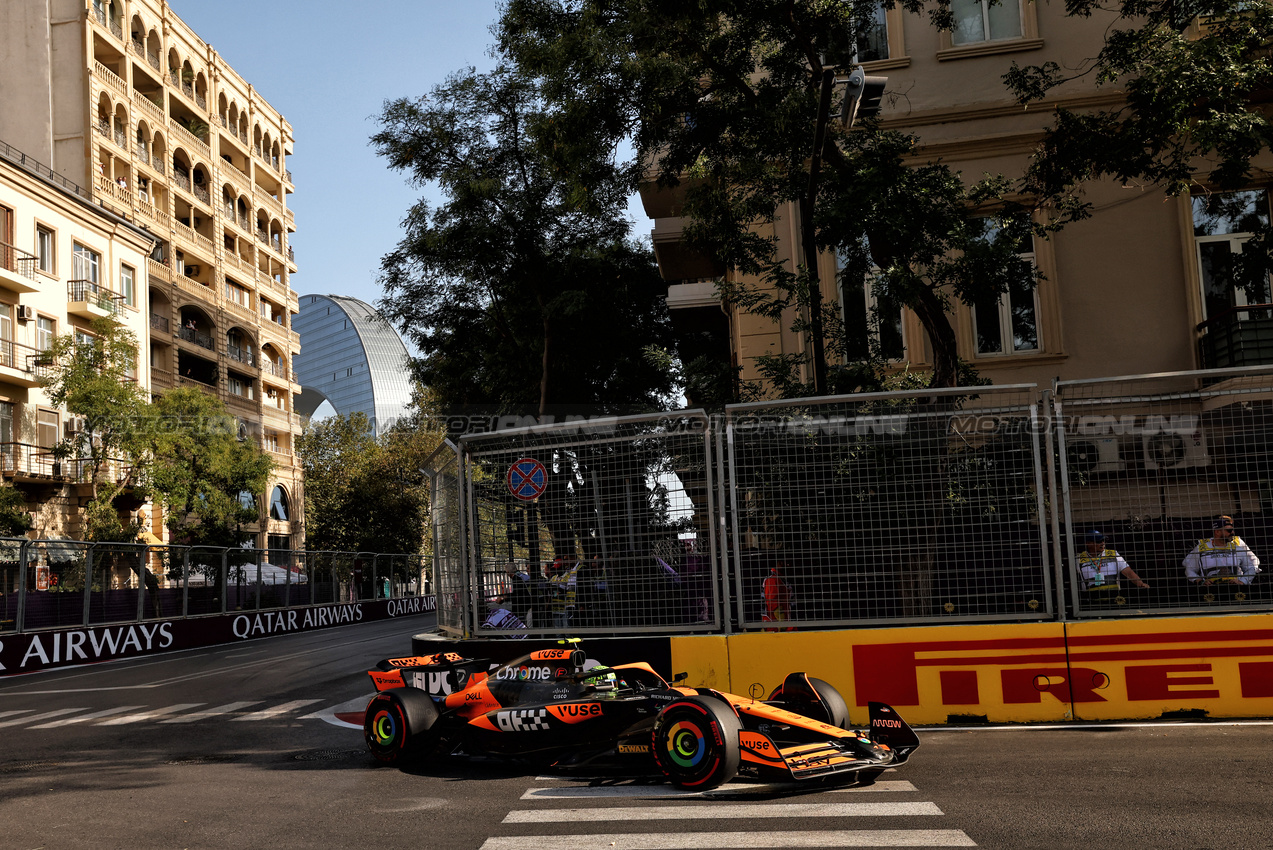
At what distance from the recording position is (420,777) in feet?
24.6

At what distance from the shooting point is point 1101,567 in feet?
28.5

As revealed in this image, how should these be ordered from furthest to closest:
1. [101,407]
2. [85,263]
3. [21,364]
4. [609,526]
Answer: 1. [85,263]
2. [21,364]
3. [101,407]
4. [609,526]

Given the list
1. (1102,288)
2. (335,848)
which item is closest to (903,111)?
(1102,288)

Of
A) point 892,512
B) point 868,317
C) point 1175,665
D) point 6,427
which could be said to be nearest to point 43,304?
point 6,427

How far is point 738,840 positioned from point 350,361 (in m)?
158

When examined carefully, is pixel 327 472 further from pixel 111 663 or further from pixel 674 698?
pixel 674 698

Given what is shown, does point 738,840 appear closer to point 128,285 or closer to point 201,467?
point 201,467

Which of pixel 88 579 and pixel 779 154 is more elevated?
pixel 779 154

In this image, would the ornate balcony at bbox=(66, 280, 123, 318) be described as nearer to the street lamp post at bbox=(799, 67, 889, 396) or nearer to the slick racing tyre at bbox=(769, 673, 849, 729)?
the street lamp post at bbox=(799, 67, 889, 396)

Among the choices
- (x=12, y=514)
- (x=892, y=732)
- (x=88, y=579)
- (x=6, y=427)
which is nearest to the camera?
(x=892, y=732)

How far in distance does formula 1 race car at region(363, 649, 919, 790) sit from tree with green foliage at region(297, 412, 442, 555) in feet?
169

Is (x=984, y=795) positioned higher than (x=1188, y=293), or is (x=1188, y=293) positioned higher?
(x=1188, y=293)

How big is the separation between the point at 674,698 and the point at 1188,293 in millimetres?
13341

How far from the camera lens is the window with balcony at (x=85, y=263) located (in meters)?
40.3
